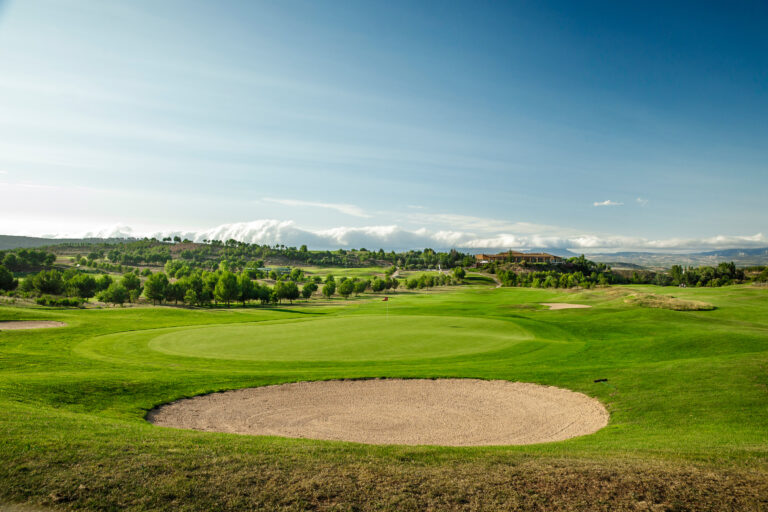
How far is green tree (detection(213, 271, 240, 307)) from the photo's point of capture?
81438 mm

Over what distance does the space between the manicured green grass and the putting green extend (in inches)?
9.7

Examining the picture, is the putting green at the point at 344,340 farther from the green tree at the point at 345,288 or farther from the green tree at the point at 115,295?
the green tree at the point at 345,288

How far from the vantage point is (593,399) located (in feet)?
59.4

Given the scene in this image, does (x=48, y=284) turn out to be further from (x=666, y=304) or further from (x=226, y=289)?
(x=666, y=304)

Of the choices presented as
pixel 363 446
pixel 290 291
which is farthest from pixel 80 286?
pixel 363 446

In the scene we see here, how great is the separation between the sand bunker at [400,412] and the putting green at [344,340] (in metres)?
6.25

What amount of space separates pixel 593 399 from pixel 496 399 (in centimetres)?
430

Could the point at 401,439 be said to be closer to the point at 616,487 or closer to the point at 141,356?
the point at 616,487

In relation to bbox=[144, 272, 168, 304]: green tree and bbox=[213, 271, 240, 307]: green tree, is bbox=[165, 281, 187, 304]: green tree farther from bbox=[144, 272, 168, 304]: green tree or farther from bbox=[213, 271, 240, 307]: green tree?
bbox=[213, 271, 240, 307]: green tree

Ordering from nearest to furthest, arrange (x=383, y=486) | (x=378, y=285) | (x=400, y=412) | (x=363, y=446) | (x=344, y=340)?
(x=383, y=486)
(x=363, y=446)
(x=400, y=412)
(x=344, y=340)
(x=378, y=285)

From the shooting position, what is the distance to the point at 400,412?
16953 mm

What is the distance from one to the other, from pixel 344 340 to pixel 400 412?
14.0m

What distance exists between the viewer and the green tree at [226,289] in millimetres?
81438

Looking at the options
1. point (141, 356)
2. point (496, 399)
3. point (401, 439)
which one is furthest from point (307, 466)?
point (141, 356)
